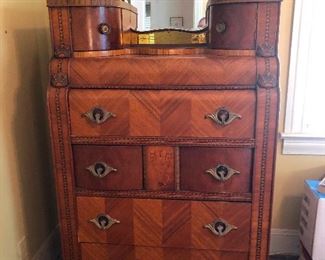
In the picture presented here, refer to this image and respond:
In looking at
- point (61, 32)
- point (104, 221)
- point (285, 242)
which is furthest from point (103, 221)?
point (285, 242)

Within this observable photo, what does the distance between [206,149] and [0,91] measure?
0.78 m

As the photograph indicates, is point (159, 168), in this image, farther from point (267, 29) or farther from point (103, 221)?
point (267, 29)

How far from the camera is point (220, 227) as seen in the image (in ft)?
4.17

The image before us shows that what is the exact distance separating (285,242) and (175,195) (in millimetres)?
894

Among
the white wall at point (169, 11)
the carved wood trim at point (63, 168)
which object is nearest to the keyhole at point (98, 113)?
the carved wood trim at point (63, 168)

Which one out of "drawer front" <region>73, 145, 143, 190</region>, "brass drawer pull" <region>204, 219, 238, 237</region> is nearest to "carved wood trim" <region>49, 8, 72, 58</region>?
"drawer front" <region>73, 145, 143, 190</region>

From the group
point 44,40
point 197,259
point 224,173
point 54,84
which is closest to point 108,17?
point 54,84

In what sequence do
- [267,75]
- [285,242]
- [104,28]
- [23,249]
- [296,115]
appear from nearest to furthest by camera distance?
[267,75] → [104,28] → [23,249] → [296,115] → [285,242]

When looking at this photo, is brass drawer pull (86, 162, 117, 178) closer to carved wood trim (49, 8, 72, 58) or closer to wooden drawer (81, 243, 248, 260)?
wooden drawer (81, 243, 248, 260)

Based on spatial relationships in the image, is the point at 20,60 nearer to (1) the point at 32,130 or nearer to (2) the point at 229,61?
(1) the point at 32,130

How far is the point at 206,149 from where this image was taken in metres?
1.22

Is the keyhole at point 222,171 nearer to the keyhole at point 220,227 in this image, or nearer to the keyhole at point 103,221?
the keyhole at point 220,227

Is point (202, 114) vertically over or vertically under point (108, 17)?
under

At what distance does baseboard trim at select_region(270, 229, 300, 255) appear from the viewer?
1839 mm
